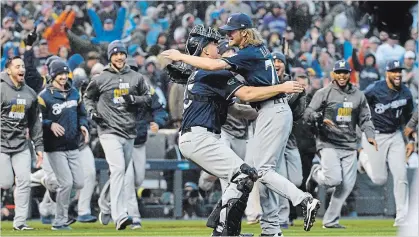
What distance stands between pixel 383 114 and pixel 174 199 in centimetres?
398

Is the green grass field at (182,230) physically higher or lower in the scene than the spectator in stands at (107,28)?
lower

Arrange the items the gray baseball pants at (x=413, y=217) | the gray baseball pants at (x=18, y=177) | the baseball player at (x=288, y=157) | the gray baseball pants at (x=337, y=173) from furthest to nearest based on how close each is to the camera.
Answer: the gray baseball pants at (x=337, y=173), the gray baseball pants at (x=18, y=177), the baseball player at (x=288, y=157), the gray baseball pants at (x=413, y=217)

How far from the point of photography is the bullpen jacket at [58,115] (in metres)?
14.2

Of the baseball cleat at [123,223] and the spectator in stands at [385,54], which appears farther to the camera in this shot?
the spectator in stands at [385,54]

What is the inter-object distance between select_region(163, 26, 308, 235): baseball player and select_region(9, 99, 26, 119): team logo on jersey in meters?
4.42

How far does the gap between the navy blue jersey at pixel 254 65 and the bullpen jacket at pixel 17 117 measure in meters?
4.63

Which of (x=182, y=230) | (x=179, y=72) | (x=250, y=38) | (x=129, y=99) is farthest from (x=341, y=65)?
(x=250, y=38)

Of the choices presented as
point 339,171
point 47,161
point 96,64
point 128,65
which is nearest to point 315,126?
point 339,171

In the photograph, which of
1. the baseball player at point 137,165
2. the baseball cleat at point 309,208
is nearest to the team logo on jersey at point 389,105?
the baseball player at point 137,165

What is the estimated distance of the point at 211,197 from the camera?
17438mm

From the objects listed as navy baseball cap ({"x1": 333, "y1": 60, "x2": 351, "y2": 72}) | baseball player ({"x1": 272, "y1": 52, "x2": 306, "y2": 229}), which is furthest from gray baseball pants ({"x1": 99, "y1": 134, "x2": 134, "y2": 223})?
navy baseball cap ({"x1": 333, "y1": 60, "x2": 351, "y2": 72})

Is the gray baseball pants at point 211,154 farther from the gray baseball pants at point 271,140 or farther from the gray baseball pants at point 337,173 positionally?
the gray baseball pants at point 337,173

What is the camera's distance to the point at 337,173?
14.6 meters

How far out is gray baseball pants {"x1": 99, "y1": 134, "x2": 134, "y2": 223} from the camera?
44.7 feet
